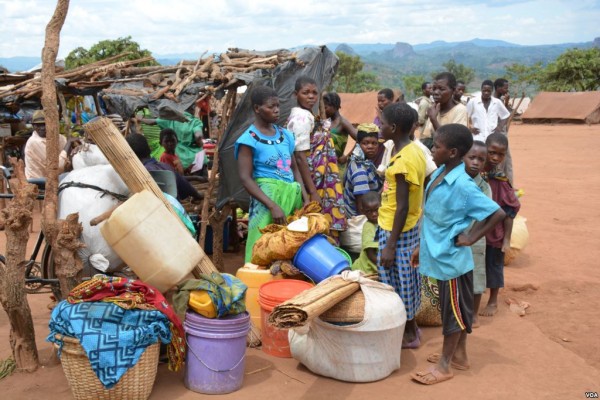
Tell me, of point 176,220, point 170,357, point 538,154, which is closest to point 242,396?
point 170,357

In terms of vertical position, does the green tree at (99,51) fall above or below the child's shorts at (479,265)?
above

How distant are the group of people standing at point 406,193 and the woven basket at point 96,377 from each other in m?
1.58

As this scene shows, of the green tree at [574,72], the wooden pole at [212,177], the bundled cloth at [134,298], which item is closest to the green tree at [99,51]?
the wooden pole at [212,177]

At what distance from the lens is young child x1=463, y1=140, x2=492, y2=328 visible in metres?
4.63

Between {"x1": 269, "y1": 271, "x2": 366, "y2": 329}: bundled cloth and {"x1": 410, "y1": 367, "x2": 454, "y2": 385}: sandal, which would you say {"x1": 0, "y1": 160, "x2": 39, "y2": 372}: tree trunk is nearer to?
{"x1": 269, "y1": 271, "x2": 366, "y2": 329}: bundled cloth

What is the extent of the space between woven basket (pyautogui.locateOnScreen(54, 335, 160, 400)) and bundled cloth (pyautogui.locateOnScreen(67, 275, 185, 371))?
0.55 feet

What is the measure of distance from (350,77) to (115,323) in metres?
40.6

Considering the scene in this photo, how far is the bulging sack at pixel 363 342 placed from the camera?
3742 mm

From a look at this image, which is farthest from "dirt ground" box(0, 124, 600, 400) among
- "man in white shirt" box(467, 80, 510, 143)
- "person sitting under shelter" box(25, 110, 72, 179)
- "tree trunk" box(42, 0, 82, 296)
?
"person sitting under shelter" box(25, 110, 72, 179)

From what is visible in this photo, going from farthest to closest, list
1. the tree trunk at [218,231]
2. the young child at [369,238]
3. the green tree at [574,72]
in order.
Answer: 1. the green tree at [574,72]
2. the tree trunk at [218,231]
3. the young child at [369,238]

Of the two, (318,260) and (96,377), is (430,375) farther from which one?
(96,377)

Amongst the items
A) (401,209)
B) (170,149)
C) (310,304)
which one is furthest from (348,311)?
(170,149)

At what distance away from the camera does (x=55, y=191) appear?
4.01 metres

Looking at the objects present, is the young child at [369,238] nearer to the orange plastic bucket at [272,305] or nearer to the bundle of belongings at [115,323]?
the orange plastic bucket at [272,305]
